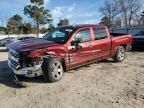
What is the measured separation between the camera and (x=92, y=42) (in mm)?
8250

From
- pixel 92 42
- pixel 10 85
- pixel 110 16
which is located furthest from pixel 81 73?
pixel 110 16

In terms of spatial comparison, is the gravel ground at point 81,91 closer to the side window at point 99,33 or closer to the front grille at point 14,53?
the front grille at point 14,53

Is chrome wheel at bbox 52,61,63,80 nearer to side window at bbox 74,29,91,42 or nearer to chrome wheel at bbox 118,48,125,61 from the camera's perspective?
side window at bbox 74,29,91,42

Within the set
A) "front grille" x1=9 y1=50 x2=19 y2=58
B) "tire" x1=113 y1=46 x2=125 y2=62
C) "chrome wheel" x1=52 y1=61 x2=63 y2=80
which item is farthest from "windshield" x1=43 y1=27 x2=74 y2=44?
"tire" x1=113 y1=46 x2=125 y2=62

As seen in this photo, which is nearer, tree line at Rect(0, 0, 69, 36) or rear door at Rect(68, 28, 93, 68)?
rear door at Rect(68, 28, 93, 68)

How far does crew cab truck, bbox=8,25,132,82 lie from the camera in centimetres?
642

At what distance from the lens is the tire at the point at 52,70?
21.5 ft

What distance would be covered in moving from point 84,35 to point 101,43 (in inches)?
40.1

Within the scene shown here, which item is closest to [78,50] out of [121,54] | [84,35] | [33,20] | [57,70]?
[84,35]

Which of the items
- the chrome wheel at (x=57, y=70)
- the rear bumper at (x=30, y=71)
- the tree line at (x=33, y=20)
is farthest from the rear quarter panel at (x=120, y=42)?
the tree line at (x=33, y=20)

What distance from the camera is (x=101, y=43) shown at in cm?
874

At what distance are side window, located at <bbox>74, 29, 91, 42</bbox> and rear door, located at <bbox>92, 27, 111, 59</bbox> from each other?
33 cm

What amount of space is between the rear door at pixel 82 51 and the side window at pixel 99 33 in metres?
0.44

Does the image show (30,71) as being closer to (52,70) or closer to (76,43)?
(52,70)
